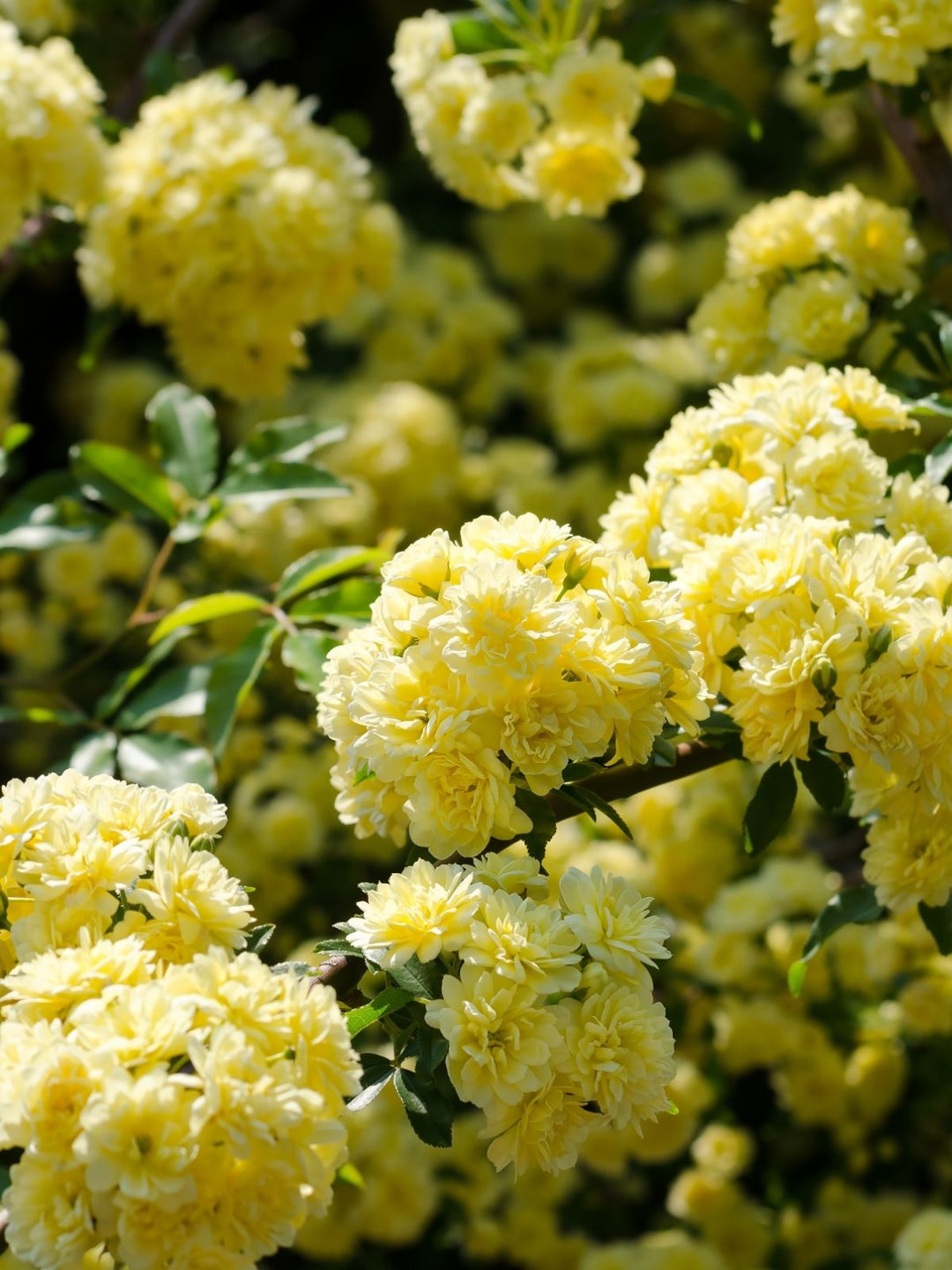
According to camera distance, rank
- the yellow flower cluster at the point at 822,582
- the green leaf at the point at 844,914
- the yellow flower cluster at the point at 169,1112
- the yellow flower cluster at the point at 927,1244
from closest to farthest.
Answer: the yellow flower cluster at the point at 169,1112 < the yellow flower cluster at the point at 822,582 < the green leaf at the point at 844,914 < the yellow flower cluster at the point at 927,1244

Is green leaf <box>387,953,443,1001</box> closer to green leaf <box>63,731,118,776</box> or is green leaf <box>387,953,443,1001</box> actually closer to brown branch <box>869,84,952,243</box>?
green leaf <box>63,731,118,776</box>

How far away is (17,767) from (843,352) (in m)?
2.24

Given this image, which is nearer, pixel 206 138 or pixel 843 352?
pixel 843 352

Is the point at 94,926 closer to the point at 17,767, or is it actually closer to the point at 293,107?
the point at 293,107

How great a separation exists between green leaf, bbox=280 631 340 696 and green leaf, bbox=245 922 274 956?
450 millimetres

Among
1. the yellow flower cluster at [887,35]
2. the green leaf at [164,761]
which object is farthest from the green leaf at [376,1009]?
the yellow flower cluster at [887,35]

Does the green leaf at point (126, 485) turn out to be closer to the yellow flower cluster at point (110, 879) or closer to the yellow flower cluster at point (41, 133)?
the yellow flower cluster at point (41, 133)

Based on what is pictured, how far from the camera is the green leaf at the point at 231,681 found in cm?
153

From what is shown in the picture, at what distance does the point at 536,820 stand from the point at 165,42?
78.4 inches

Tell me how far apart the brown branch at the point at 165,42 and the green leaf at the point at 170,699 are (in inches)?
46.7

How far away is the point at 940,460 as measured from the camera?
1.41m

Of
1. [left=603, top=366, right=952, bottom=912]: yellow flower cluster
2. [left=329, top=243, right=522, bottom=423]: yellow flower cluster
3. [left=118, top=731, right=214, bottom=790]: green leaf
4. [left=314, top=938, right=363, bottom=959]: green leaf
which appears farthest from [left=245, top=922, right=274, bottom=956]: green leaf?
[left=329, top=243, right=522, bottom=423]: yellow flower cluster

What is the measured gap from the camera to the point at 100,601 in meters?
2.69

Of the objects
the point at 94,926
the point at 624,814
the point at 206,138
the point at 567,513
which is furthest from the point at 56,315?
the point at 94,926
